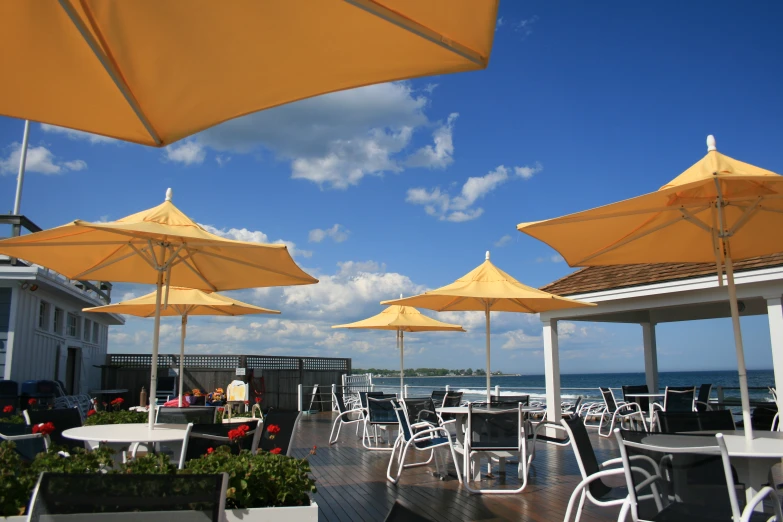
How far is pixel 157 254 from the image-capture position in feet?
18.5

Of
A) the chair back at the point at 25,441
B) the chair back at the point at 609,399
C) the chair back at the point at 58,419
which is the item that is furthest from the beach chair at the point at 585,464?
the chair back at the point at 609,399

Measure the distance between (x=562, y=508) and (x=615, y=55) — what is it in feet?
40.5

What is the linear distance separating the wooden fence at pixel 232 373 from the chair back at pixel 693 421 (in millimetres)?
12361

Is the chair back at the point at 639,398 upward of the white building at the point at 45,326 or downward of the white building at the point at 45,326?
downward

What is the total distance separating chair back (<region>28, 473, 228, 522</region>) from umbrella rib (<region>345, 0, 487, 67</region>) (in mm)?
1679

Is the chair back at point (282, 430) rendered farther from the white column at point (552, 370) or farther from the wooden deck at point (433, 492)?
the white column at point (552, 370)

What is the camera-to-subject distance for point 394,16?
2148mm

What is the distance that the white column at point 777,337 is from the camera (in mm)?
7312

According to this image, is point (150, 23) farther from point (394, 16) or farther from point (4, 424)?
point (4, 424)

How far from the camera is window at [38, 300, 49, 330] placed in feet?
37.9

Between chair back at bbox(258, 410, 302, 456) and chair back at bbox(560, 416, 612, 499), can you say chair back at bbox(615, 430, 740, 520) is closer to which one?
chair back at bbox(560, 416, 612, 499)

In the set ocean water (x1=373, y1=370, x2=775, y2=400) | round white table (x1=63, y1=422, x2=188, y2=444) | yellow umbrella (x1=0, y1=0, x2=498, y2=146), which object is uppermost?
yellow umbrella (x1=0, y1=0, x2=498, y2=146)

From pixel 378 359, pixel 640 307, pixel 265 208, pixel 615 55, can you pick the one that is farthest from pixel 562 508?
pixel 378 359

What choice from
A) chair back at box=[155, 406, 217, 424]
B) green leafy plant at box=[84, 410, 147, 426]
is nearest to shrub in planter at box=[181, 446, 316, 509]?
chair back at box=[155, 406, 217, 424]
